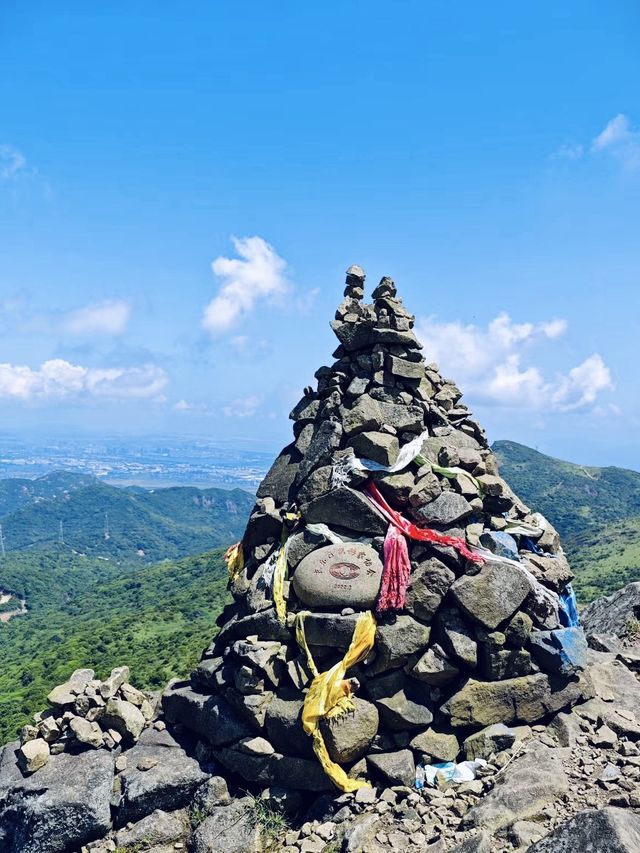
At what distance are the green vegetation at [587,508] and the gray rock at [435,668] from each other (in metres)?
30.3

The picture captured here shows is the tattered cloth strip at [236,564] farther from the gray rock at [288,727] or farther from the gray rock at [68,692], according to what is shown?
the gray rock at [68,692]

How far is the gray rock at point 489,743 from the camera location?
1259cm

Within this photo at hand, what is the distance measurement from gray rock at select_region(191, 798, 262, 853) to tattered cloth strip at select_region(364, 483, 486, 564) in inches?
257

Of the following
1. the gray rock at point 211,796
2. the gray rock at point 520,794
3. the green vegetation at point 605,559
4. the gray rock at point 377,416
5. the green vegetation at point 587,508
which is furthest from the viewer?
the green vegetation at point 587,508

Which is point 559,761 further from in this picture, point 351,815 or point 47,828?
point 47,828

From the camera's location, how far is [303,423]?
17.7m

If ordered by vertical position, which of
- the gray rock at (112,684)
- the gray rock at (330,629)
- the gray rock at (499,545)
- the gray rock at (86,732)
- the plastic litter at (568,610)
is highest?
the gray rock at (499,545)

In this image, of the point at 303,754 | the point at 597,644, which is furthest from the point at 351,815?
the point at 597,644

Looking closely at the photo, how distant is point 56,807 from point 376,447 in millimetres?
10241

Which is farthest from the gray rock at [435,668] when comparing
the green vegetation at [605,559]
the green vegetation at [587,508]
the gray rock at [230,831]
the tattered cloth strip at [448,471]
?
the green vegetation at [587,508]

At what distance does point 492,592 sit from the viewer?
526 inches

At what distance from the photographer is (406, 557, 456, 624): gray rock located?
13.5 meters

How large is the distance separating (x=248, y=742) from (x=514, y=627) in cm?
617

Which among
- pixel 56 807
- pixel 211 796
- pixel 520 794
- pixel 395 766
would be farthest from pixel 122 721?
pixel 520 794
